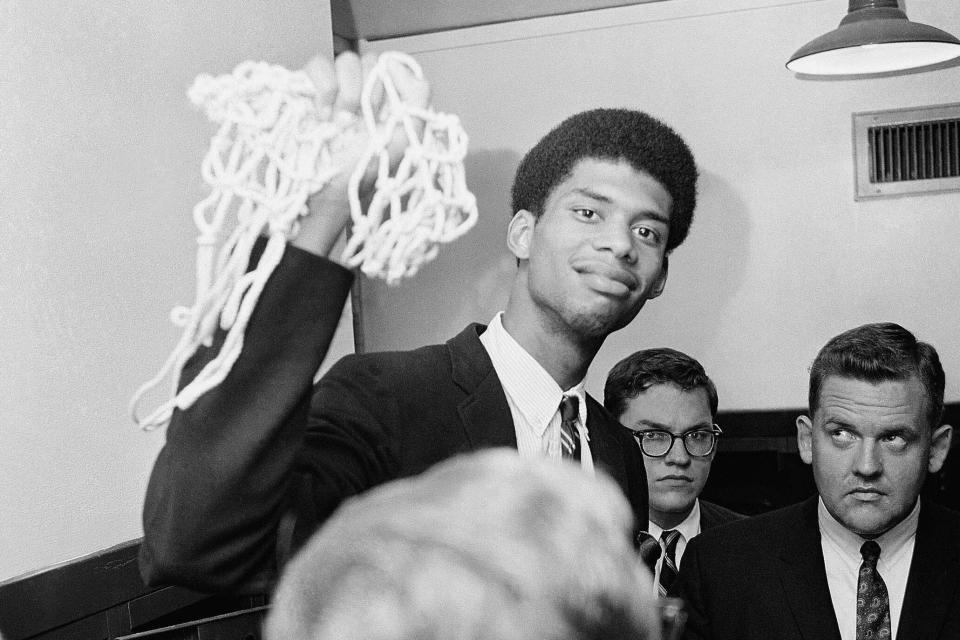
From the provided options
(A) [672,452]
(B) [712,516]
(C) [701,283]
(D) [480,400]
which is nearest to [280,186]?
(D) [480,400]

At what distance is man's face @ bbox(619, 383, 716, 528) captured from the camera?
2109mm

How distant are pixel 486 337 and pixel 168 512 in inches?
26.7

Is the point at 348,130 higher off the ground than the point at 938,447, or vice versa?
the point at 348,130

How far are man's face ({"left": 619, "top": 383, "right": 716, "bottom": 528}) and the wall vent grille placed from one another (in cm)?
123

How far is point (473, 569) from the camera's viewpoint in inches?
16.0

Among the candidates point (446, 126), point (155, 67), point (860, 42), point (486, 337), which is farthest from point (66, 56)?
point (860, 42)

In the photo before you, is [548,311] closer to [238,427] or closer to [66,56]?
[238,427]

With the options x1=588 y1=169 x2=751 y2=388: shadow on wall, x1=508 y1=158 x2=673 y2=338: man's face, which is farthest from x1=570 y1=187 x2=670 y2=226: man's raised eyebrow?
x1=588 y1=169 x2=751 y2=388: shadow on wall

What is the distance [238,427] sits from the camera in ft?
2.42

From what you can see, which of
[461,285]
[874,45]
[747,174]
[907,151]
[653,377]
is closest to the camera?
[653,377]

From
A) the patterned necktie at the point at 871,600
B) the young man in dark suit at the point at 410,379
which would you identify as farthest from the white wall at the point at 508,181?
the patterned necktie at the point at 871,600

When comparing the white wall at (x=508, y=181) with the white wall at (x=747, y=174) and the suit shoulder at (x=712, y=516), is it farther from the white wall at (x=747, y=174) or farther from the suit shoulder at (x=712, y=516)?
the suit shoulder at (x=712, y=516)

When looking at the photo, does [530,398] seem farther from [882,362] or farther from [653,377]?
[653,377]

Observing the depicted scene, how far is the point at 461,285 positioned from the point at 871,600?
1.98 metres
